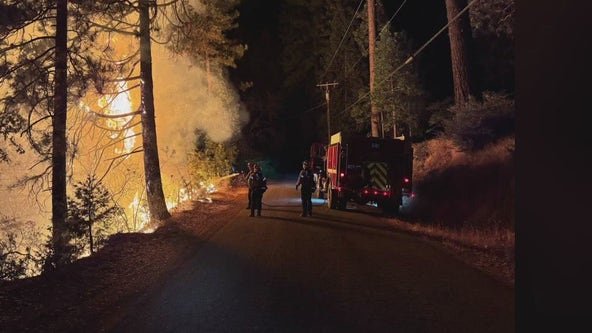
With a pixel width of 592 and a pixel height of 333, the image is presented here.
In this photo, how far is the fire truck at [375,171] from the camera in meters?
18.2

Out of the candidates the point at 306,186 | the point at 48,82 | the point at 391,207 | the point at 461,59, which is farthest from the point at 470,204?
the point at 48,82

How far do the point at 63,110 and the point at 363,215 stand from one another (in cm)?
1068

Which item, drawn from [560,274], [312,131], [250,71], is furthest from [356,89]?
[560,274]

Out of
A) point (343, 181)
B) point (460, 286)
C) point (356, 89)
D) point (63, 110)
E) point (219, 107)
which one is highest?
point (356, 89)

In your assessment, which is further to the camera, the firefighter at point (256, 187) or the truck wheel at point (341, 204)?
the truck wheel at point (341, 204)

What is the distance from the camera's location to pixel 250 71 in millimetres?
66375

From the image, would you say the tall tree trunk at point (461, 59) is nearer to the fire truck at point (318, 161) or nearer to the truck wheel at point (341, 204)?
the fire truck at point (318, 161)

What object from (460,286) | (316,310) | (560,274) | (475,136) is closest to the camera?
(560,274)

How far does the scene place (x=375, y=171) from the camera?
18422 mm

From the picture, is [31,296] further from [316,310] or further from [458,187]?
[458,187]

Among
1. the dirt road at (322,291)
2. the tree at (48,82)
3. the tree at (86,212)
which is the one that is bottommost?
the dirt road at (322,291)

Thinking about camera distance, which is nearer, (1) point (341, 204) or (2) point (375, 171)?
(2) point (375, 171)

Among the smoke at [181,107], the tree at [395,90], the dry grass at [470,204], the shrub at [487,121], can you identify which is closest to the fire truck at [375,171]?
the dry grass at [470,204]

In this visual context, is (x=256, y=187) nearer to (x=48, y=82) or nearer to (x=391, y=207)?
(x=391, y=207)
